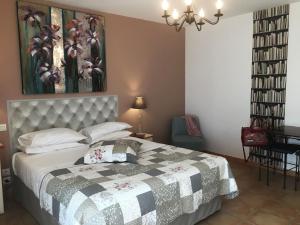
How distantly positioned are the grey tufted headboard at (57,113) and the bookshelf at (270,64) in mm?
2405

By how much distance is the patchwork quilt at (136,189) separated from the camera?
6.23ft

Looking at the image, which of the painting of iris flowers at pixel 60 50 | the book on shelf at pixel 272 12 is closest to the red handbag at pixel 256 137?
the book on shelf at pixel 272 12

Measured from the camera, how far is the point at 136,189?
2.06 m

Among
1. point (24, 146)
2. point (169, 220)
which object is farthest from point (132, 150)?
point (24, 146)

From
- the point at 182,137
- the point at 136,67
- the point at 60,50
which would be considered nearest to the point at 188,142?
the point at 182,137

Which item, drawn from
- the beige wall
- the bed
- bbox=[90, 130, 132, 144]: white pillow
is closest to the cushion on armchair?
the beige wall

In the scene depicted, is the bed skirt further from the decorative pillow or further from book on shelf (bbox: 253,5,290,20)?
book on shelf (bbox: 253,5,290,20)

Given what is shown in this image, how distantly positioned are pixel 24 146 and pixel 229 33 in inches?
148

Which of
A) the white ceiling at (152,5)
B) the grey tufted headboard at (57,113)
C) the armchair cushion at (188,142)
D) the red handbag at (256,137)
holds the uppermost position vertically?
the white ceiling at (152,5)

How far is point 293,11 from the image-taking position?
381 centimetres

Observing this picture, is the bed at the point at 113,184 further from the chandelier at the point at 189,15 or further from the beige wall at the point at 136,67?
the chandelier at the point at 189,15

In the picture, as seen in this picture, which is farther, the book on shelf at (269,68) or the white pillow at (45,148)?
the book on shelf at (269,68)

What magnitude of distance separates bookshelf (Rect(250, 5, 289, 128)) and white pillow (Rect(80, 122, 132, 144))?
232 cm

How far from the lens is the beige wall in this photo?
322 centimetres
